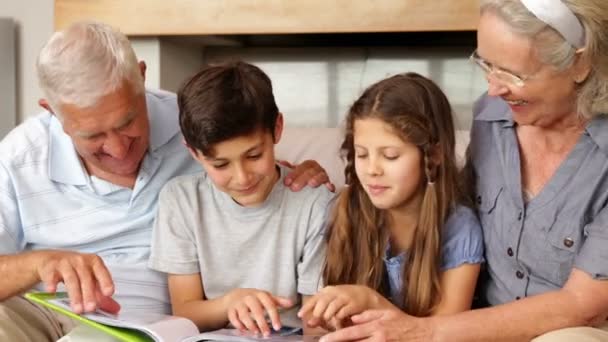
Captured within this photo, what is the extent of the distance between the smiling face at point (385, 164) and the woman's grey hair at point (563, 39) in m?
0.27

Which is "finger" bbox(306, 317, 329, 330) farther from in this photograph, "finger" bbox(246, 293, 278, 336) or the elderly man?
the elderly man

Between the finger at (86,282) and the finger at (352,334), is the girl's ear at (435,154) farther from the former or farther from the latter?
the finger at (86,282)

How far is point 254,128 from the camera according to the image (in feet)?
4.52

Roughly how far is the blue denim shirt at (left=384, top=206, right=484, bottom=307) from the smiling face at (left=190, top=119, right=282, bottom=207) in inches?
10.8

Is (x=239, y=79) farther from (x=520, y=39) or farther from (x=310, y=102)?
(x=310, y=102)

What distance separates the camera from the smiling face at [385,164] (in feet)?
4.50

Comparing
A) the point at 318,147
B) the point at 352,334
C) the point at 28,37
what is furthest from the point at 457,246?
the point at 28,37

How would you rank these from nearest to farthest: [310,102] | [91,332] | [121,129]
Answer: [91,332] → [121,129] → [310,102]

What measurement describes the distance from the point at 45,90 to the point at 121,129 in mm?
163

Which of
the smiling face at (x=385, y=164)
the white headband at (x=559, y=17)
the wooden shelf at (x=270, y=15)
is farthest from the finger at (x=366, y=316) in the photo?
the wooden shelf at (x=270, y=15)

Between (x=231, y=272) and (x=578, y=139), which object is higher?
(x=578, y=139)

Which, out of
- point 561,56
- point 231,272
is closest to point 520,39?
point 561,56

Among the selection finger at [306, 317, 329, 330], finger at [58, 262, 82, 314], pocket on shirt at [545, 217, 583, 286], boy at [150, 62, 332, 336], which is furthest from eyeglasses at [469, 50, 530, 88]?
finger at [58, 262, 82, 314]

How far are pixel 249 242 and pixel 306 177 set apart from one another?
0.17 meters
